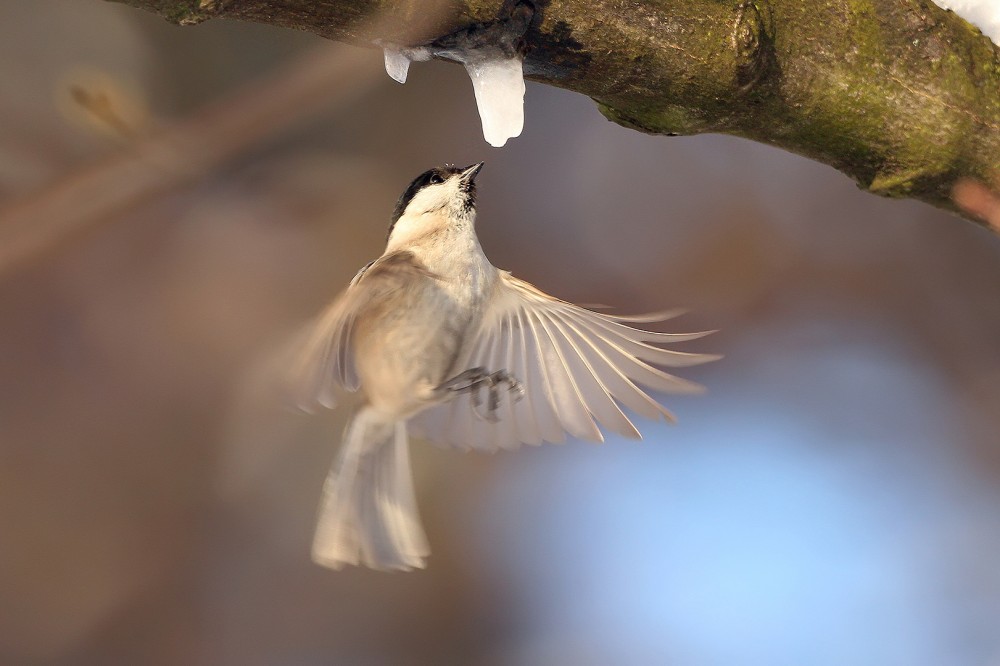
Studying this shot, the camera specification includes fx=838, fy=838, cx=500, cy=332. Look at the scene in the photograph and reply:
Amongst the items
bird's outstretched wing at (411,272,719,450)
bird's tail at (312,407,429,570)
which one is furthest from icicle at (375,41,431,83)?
bird's tail at (312,407,429,570)

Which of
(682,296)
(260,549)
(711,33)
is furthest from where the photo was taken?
(682,296)

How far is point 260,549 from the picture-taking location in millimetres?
1684

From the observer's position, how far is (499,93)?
625 millimetres

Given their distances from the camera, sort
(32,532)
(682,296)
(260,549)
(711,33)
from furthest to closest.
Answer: (682,296), (260,549), (32,532), (711,33)

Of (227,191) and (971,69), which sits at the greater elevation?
(227,191)

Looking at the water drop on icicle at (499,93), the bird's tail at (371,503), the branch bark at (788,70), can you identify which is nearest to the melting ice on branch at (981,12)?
the branch bark at (788,70)

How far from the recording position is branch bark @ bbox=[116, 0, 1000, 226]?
1.92ft

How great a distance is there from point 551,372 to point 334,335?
0.35 m

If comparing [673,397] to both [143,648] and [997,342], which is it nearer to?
[997,342]

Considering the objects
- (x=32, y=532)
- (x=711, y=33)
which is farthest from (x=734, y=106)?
(x=32, y=532)

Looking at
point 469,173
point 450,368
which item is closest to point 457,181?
point 469,173

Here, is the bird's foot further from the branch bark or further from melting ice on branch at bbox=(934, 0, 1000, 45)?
melting ice on branch at bbox=(934, 0, 1000, 45)

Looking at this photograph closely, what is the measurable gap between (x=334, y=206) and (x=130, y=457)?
0.62 m

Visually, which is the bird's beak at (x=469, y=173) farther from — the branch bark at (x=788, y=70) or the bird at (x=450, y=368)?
the branch bark at (x=788, y=70)
